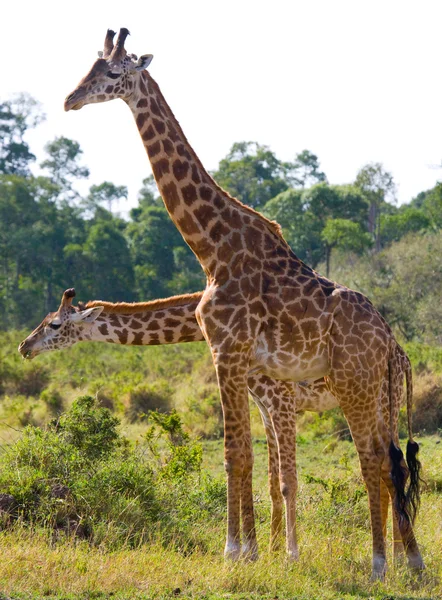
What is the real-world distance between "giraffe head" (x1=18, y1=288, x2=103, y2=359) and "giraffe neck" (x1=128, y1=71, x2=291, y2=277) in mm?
1876

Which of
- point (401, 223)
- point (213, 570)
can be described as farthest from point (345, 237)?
point (213, 570)

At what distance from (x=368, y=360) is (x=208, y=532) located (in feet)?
6.83

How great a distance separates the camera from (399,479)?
6395 millimetres

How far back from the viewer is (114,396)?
1598 centimetres

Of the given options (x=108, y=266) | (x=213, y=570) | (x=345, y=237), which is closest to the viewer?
(x=213, y=570)

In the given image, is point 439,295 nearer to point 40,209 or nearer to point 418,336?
point 418,336

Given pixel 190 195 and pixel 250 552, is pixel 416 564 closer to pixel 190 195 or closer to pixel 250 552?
pixel 250 552

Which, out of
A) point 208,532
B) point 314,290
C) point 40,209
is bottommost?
point 208,532

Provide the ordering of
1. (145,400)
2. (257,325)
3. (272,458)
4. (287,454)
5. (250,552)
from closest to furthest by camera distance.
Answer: (257,325) → (250,552) → (287,454) → (272,458) → (145,400)

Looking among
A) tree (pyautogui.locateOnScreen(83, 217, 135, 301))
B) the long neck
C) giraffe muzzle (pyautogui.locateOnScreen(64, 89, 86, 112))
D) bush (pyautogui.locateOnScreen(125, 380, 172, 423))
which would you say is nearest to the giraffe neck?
giraffe muzzle (pyautogui.locateOnScreen(64, 89, 86, 112))

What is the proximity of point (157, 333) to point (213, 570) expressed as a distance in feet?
8.22

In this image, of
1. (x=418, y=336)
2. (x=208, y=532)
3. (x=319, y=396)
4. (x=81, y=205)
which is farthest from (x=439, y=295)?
(x=81, y=205)

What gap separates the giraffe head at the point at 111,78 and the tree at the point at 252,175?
46580 millimetres

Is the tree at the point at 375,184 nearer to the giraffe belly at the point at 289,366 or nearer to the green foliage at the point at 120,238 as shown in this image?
the green foliage at the point at 120,238
